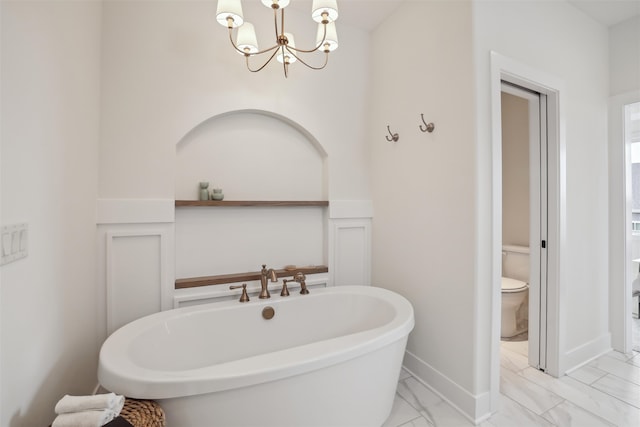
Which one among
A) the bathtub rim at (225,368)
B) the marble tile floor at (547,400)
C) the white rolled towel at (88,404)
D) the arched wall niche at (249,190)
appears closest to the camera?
the white rolled towel at (88,404)

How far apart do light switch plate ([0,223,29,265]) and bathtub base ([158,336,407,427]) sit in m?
0.68

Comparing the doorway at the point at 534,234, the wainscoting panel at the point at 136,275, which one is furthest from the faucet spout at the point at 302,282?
the doorway at the point at 534,234

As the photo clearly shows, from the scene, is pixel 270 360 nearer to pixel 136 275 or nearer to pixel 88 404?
pixel 88 404

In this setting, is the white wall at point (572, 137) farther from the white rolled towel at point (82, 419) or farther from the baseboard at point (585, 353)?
the white rolled towel at point (82, 419)

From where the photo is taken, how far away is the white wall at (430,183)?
1638 mm

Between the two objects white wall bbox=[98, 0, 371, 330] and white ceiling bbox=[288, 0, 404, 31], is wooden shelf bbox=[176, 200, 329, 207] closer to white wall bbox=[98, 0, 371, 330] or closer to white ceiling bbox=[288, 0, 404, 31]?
white wall bbox=[98, 0, 371, 330]

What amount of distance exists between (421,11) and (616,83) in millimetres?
1770

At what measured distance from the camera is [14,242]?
0.86 m

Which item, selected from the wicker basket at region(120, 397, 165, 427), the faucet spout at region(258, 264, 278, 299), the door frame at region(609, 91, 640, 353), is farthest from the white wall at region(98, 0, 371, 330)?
the door frame at region(609, 91, 640, 353)

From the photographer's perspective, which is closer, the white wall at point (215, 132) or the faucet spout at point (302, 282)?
the white wall at point (215, 132)

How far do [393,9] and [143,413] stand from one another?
2.78 metres

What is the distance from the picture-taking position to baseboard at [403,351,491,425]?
62.1 inches

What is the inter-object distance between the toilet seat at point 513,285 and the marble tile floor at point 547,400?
1.80 feet

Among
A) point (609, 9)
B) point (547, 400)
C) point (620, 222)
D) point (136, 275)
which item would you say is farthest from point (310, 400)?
point (609, 9)
